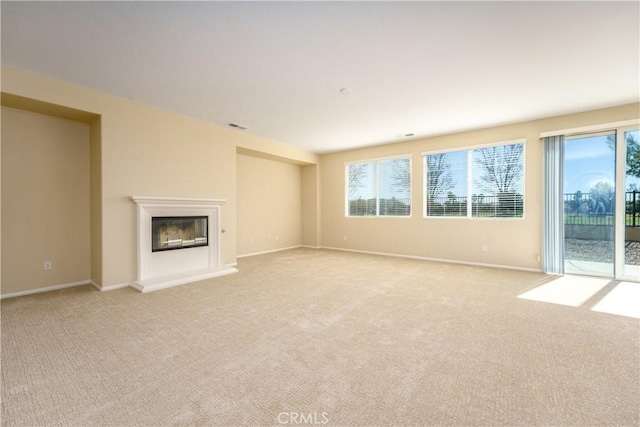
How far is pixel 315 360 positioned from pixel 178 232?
3.52m

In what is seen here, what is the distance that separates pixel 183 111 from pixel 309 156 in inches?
139

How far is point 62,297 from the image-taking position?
3465 mm

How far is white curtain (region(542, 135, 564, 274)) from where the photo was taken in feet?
14.9

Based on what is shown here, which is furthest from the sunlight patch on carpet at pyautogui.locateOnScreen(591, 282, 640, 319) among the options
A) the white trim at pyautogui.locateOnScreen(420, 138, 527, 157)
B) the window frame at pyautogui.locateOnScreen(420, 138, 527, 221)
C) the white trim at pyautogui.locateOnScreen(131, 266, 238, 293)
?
the white trim at pyautogui.locateOnScreen(131, 266, 238, 293)

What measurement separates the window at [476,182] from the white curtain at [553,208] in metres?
0.38

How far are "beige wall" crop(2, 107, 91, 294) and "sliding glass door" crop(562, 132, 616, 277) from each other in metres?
7.63

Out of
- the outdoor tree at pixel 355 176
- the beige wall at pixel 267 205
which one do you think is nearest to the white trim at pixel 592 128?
the outdoor tree at pixel 355 176

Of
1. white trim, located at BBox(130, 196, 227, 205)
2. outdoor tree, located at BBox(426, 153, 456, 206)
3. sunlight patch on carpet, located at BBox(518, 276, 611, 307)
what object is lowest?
sunlight patch on carpet, located at BBox(518, 276, 611, 307)

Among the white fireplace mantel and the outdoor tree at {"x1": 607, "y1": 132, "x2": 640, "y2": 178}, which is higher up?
the outdoor tree at {"x1": 607, "y1": 132, "x2": 640, "y2": 178}

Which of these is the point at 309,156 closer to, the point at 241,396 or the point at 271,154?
the point at 271,154

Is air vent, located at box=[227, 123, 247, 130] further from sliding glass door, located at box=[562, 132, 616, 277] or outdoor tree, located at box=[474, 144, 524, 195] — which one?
sliding glass door, located at box=[562, 132, 616, 277]

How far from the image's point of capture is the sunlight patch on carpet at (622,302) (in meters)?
2.96

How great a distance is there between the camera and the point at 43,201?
3.70 metres

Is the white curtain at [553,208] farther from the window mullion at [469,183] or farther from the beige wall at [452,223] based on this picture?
the window mullion at [469,183]
